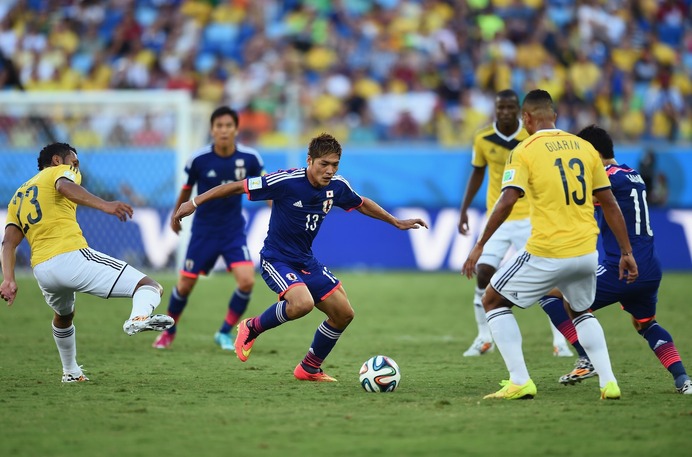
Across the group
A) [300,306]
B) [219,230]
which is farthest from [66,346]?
[219,230]

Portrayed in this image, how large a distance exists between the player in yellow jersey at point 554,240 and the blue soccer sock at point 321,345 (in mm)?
1606

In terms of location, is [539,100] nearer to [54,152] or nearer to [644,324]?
[644,324]

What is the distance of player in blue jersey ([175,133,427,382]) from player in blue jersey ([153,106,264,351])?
2.78m

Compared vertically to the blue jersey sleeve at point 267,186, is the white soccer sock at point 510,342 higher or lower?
lower

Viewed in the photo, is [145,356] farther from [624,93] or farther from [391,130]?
[624,93]

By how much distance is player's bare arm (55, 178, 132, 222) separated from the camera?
302 inches

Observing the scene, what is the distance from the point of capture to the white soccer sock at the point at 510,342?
24.7 ft

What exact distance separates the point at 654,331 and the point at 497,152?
3.22 m

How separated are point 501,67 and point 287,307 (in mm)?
16262

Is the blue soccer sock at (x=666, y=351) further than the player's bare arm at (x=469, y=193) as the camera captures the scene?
No

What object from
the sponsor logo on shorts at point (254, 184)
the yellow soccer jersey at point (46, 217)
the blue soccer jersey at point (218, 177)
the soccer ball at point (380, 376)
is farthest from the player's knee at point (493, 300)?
the blue soccer jersey at point (218, 177)

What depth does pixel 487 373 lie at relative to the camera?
9305 mm

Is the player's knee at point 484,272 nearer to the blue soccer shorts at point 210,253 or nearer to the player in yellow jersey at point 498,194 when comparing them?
the player in yellow jersey at point 498,194

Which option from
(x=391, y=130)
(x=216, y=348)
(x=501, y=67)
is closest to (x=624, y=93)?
(x=501, y=67)
